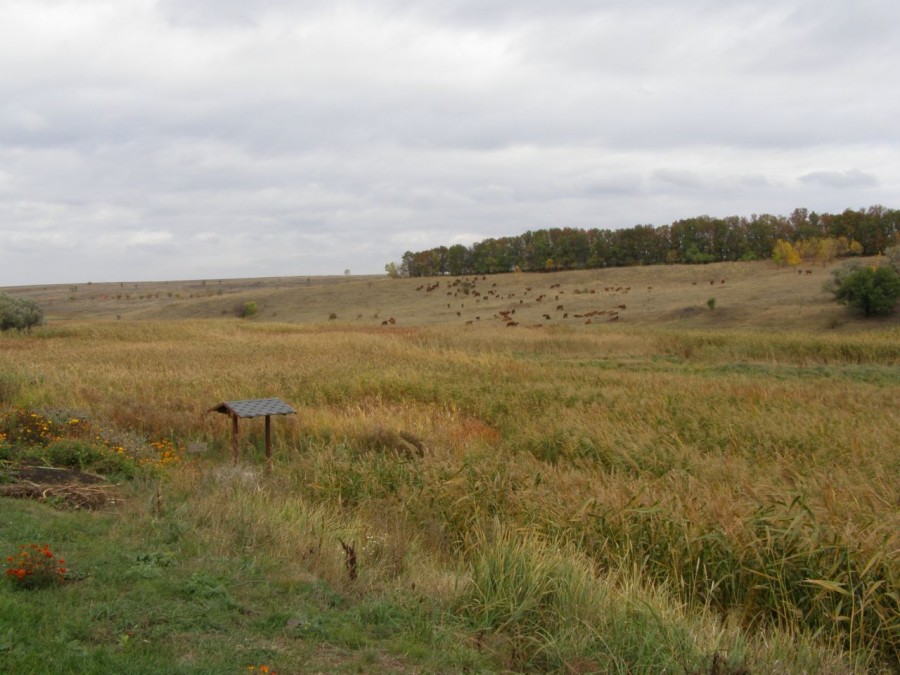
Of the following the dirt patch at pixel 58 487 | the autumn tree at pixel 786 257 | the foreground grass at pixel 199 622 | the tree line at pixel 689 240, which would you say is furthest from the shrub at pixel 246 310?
the foreground grass at pixel 199 622

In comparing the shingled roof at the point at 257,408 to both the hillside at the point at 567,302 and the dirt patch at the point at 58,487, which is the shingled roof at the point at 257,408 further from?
the hillside at the point at 567,302

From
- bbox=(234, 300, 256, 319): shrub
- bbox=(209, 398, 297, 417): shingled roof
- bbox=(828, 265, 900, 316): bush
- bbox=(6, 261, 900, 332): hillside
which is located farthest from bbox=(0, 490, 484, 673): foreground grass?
bbox=(234, 300, 256, 319): shrub

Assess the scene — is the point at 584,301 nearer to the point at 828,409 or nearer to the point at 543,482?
the point at 828,409

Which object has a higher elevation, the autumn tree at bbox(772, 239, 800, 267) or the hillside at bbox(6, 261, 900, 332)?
the autumn tree at bbox(772, 239, 800, 267)

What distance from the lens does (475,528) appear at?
297 inches

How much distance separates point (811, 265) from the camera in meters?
62.2

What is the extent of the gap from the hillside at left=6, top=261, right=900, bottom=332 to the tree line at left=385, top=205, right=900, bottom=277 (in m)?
16.5

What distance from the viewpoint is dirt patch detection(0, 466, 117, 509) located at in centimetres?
757

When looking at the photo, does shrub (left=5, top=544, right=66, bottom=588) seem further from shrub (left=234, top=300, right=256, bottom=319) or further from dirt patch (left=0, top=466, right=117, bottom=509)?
shrub (left=234, top=300, right=256, bottom=319)

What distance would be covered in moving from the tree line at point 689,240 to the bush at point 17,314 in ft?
194

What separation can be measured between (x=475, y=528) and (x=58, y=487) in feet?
14.7

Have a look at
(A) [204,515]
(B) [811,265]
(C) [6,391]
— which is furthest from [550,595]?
(B) [811,265]

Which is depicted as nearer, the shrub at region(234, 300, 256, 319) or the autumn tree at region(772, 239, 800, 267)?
the autumn tree at region(772, 239, 800, 267)

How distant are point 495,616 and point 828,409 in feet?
38.5
